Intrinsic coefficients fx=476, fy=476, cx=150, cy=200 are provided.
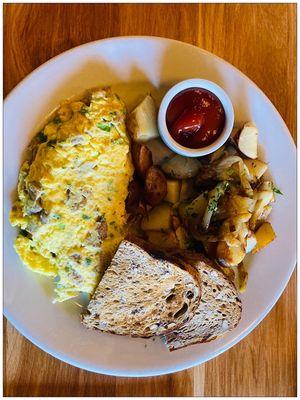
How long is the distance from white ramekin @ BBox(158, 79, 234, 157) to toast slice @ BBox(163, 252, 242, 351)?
24.9 inches

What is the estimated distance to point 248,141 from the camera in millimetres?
2443

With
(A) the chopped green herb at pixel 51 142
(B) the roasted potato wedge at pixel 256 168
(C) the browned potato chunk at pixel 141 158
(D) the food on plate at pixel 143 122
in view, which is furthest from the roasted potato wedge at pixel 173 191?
(A) the chopped green herb at pixel 51 142

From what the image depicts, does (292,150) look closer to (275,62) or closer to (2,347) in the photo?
(275,62)

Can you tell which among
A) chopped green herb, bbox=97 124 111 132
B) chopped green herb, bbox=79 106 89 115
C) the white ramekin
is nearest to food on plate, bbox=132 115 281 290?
the white ramekin

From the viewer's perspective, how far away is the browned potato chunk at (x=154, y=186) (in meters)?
2.31

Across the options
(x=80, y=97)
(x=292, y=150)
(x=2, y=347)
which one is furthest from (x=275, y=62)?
(x=2, y=347)

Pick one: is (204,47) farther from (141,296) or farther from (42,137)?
(141,296)

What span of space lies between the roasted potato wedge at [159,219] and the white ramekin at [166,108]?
0.96 ft

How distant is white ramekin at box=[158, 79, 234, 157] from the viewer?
228 cm

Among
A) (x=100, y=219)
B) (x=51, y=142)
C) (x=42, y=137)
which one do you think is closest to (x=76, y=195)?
(x=100, y=219)

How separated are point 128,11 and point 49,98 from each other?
697 millimetres

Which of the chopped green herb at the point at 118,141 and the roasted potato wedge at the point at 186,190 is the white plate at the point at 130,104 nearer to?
the chopped green herb at the point at 118,141

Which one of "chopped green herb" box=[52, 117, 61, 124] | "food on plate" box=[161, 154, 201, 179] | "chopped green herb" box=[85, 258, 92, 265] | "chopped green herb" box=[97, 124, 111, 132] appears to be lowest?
"chopped green herb" box=[85, 258, 92, 265]

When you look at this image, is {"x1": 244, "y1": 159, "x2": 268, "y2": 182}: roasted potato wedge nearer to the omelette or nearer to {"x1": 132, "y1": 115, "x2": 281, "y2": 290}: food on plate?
{"x1": 132, "y1": 115, "x2": 281, "y2": 290}: food on plate
